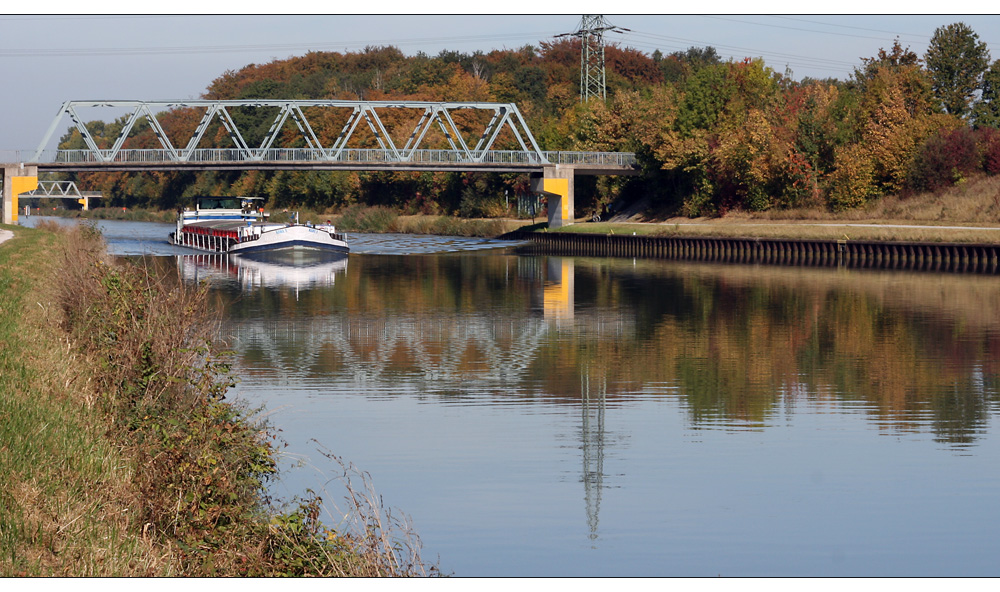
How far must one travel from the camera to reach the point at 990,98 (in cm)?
10019

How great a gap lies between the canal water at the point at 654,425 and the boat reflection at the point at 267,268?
480 inches

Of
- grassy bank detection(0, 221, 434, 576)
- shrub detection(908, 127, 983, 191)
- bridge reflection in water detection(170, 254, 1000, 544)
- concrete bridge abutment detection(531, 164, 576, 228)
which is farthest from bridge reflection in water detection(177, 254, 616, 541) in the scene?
concrete bridge abutment detection(531, 164, 576, 228)

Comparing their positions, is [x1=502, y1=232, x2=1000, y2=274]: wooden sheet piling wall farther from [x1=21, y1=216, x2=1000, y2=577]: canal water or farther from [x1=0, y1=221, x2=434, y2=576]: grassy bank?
[x1=0, y1=221, x2=434, y2=576]: grassy bank

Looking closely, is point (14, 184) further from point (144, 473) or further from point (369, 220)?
point (144, 473)

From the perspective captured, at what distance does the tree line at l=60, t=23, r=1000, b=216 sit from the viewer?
291 ft

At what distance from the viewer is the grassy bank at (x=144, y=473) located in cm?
1237

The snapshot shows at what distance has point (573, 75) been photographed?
14862cm

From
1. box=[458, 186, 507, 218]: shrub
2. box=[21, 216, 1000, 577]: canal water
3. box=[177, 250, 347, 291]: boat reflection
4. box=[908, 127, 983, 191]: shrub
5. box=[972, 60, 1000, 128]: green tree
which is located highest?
box=[972, 60, 1000, 128]: green tree

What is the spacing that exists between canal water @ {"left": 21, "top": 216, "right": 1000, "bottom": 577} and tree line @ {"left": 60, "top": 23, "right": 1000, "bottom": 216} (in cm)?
4317

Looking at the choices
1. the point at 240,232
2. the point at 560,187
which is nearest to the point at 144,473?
the point at 240,232

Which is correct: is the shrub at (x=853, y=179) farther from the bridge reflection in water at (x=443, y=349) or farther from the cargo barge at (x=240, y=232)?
the bridge reflection in water at (x=443, y=349)

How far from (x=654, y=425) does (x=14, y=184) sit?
85.0m

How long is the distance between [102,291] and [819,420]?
13.7 m

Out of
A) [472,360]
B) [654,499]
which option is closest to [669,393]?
[472,360]
